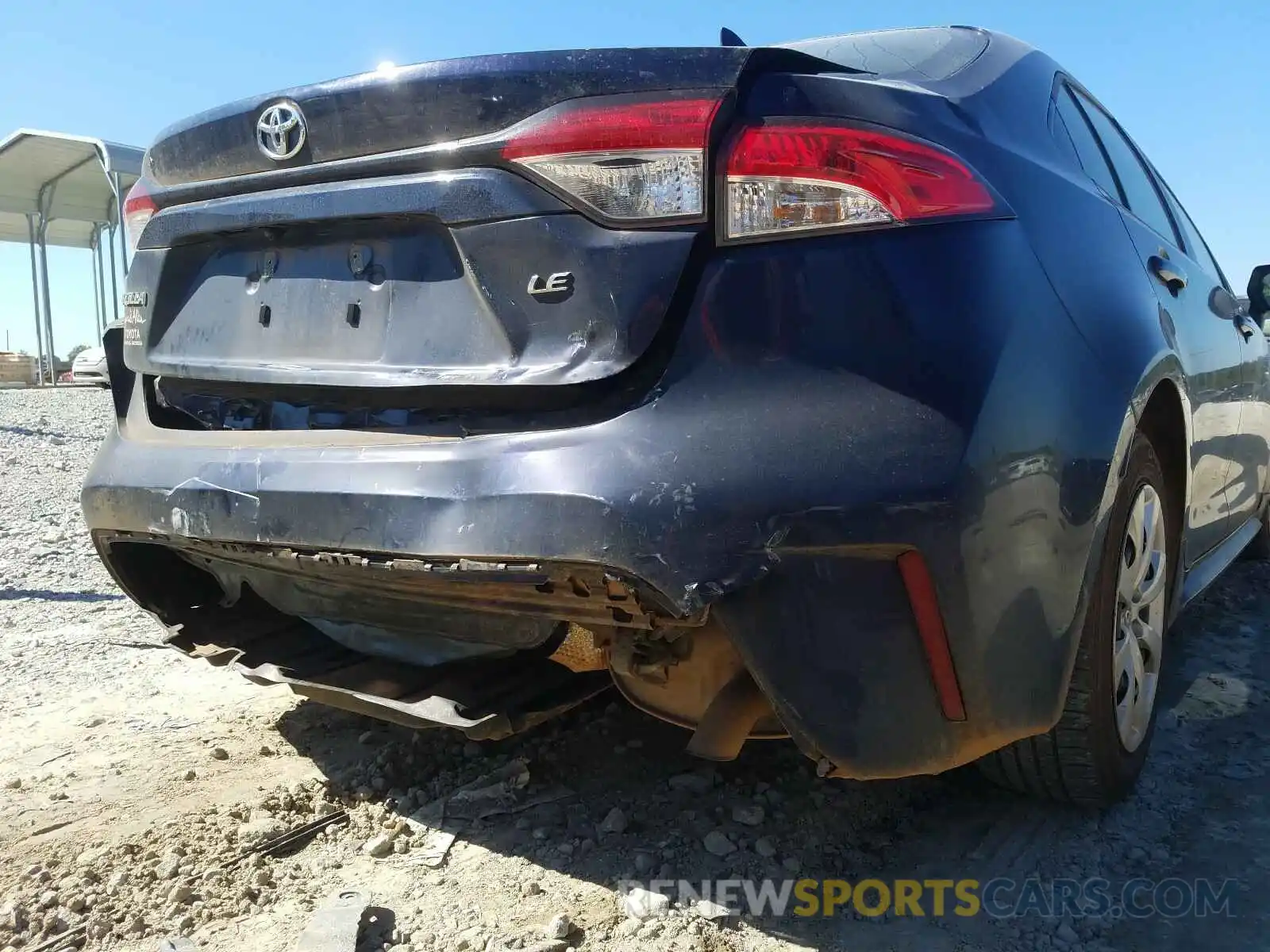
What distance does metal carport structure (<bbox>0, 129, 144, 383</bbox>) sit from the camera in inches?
685

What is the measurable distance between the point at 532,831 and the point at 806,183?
1.46m

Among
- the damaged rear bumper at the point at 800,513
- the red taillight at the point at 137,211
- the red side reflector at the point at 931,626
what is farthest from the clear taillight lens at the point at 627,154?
the red taillight at the point at 137,211

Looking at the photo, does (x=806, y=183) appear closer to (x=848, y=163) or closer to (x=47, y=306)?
(x=848, y=163)

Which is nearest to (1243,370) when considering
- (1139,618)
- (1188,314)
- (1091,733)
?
(1188,314)

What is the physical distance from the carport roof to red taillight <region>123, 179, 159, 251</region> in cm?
1490

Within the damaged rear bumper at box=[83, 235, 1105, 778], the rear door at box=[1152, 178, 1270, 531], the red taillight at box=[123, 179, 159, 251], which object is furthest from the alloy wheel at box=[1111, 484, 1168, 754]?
the red taillight at box=[123, 179, 159, 251]

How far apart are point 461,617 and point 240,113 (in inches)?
42.5

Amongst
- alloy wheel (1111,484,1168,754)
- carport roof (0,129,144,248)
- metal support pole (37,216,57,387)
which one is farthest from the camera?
metal support pole (37,216,57,387)

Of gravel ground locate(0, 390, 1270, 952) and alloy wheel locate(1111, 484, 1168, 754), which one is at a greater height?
alloy wheel locate(1111, 484, 1168, 754)

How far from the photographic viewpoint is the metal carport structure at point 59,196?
17391mm

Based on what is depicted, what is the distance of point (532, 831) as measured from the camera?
222cm

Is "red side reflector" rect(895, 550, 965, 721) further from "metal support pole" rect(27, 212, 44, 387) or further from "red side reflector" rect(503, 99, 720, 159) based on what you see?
"metal support pole" rect(27, 212, 44, 387)

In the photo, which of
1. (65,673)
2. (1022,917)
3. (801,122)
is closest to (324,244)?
(801,122)

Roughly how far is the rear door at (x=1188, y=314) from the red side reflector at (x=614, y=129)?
125 cm
